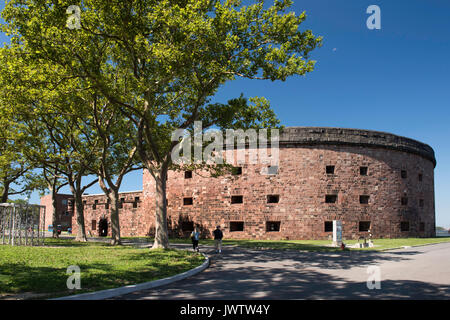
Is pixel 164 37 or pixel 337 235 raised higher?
pixel 164 37

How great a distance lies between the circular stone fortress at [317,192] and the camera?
Result: 2995 cm

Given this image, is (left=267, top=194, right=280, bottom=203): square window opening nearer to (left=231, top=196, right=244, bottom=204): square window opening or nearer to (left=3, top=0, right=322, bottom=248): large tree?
(left=231, top=196, right=244, bottom=204): square window opening

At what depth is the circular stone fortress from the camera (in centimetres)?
2995

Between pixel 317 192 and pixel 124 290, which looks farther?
pixel 317 192

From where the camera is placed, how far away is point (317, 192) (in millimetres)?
30062

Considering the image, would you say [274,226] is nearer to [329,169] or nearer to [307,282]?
[329,169]

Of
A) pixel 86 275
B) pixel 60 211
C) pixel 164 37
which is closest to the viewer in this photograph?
pixel 86 275

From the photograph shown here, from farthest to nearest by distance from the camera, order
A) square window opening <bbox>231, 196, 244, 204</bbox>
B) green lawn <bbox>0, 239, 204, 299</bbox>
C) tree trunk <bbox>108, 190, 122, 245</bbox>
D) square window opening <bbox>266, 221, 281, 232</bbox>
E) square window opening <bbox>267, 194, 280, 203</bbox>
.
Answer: square window opening <bbox>231, 196, 244, 204</bbox>, square window opening <bbox>266, 221, 281, 232</bbox>, square window opening <bbox>267, 194, 280, 203</bbox>, tree trunk <bbox>108, 190, 122, 245</bbox>, green lawn <bbox>0, 239, 204, 299</bbox>

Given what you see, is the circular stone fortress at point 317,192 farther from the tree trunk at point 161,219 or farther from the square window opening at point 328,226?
the tree trunk at point 161,219

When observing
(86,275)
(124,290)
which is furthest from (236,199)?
(124,290)

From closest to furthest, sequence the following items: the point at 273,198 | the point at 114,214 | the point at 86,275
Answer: the point at 86,275, the point at 114,214, the point at 273,198

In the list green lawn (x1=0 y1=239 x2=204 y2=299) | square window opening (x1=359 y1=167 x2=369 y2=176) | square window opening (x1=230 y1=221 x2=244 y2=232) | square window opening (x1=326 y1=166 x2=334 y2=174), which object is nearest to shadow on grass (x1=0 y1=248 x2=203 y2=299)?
green lawn (x1=0 y1=239 x2=204 y2=299)

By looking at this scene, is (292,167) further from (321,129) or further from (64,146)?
(64,146)

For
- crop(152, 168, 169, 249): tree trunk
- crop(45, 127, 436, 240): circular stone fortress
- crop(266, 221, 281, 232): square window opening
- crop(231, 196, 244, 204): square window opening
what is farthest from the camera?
crop(231, 196, 244, 204): square window opening
